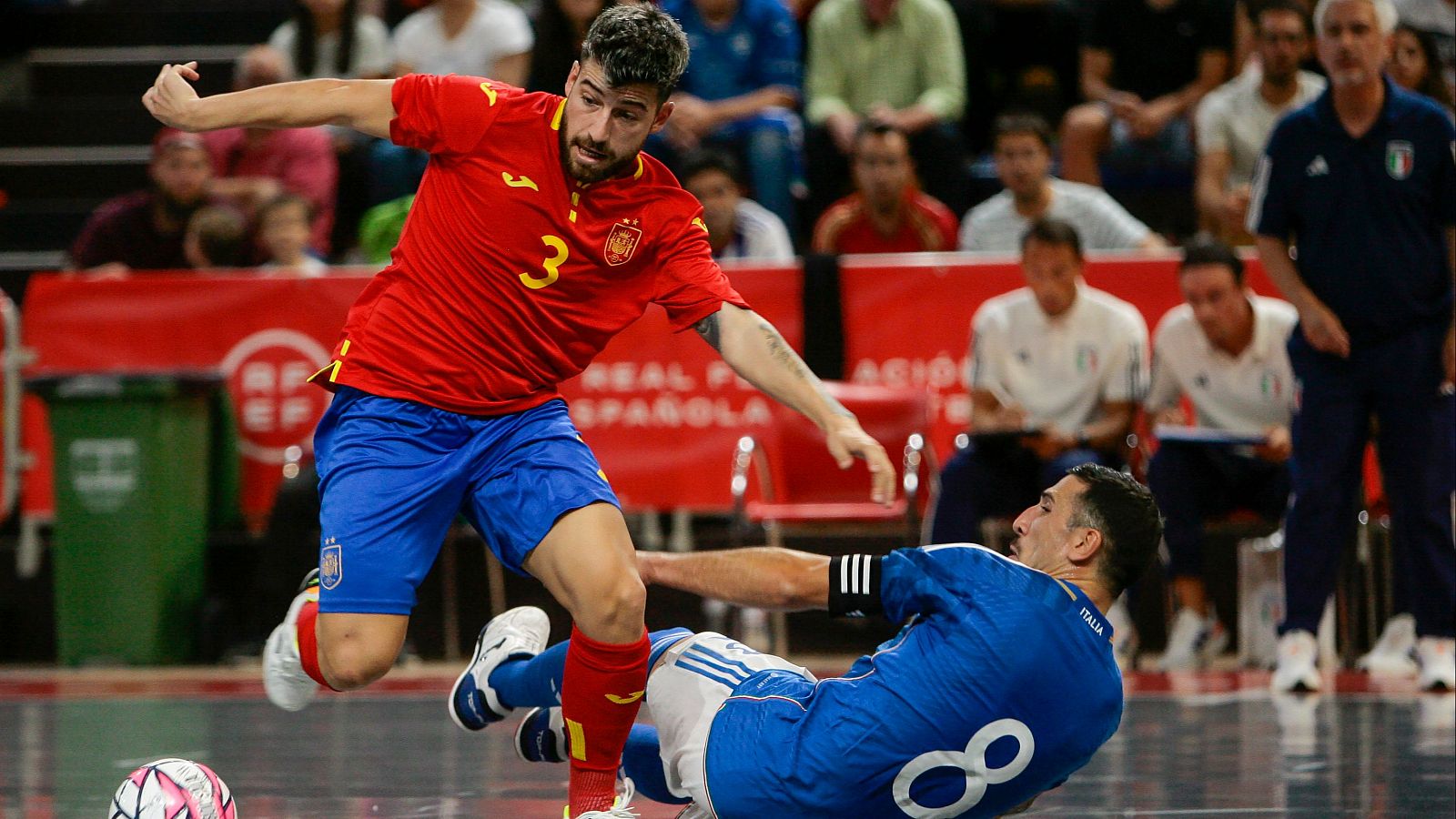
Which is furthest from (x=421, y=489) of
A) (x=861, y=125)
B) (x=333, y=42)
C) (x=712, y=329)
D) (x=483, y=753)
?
(x=333, y=42)

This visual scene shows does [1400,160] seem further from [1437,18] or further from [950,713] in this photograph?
[950,713]

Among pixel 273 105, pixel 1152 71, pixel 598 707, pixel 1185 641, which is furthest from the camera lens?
pixel 1152 71

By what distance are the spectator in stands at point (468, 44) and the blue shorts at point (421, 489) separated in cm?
622

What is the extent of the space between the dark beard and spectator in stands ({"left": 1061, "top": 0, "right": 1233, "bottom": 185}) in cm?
605

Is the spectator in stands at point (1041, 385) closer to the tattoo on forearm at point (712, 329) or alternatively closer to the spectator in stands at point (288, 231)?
the spectator in stands at point (288, 231)

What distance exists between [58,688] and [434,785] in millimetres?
3210

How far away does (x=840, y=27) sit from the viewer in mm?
10094

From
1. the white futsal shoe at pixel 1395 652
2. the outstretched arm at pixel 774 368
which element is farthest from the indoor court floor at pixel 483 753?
the outstretched arm at pixel 774 368

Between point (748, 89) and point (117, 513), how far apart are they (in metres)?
4.04

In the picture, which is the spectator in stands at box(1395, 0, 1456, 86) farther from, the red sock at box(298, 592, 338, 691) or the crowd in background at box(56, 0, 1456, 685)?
the red sock at box(298, 592, 338, 691)

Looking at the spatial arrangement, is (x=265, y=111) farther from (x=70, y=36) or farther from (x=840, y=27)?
(x=70, y=36)

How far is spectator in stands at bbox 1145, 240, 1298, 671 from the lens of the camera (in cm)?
755

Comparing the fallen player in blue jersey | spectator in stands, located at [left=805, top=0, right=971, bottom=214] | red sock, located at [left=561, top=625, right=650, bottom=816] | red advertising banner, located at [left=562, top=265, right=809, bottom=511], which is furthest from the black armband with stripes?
spectator in stands, located at [left=805, top=0, right=971, bottom=214]

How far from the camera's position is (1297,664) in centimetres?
668
